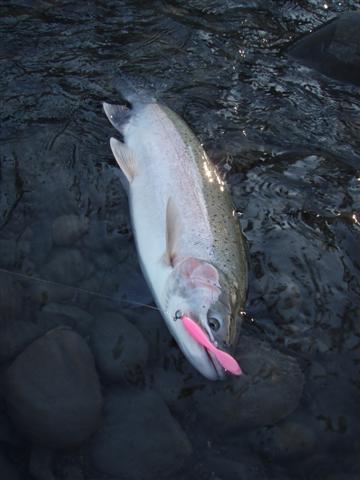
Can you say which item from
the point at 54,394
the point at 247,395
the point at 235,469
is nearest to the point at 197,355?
the point at 247,395

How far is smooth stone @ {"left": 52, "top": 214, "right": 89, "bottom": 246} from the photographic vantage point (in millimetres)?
4012

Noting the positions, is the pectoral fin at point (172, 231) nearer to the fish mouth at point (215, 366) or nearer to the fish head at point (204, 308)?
the fish head at point (204, 308)

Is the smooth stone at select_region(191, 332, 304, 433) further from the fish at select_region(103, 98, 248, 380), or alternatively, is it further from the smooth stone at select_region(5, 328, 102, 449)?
the smooth stone at select_region(5, 328, 102, 449)

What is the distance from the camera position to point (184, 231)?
3947 mm

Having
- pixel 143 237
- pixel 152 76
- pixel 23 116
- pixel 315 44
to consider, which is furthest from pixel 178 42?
pixel 143 237

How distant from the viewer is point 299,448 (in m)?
3.29

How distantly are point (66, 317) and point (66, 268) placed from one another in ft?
1.38

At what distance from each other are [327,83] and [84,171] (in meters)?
3.65

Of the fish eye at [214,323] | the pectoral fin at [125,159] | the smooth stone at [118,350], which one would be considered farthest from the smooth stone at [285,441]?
the pectoral fin at [125,159]

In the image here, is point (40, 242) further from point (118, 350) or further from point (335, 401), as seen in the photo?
point (335, 401)

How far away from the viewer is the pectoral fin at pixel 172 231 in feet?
12.4

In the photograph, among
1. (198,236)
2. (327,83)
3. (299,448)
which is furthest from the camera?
(327,83)

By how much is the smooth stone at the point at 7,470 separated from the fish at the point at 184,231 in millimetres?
1201

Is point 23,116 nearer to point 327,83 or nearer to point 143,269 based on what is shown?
point 143,269
